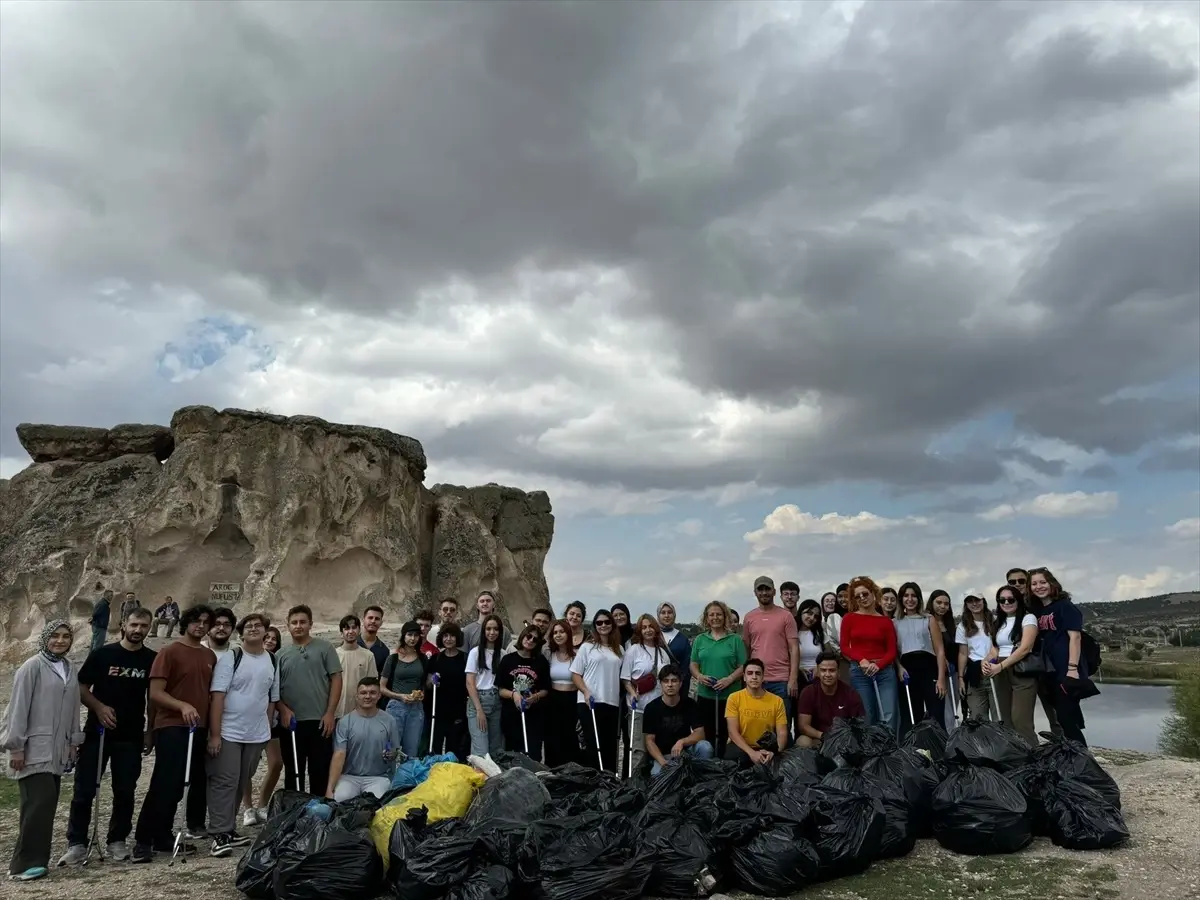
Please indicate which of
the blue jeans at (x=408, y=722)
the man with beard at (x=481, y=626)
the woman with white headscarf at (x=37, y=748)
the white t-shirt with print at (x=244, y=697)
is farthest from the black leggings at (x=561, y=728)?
the woman with white headscarf at (x=37, y=748)

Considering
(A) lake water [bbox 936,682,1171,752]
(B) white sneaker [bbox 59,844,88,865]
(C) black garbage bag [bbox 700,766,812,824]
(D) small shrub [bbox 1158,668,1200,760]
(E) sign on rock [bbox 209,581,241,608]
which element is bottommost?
(A) lake water [bbox 936,682,1171,752]

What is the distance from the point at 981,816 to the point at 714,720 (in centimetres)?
256

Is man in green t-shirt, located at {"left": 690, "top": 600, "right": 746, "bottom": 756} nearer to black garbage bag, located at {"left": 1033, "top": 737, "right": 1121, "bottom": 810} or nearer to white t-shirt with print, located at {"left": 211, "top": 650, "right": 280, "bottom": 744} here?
black garbage bag, located at {"left": 1033, "top": 737, "right": 1121, "bottom": 810}

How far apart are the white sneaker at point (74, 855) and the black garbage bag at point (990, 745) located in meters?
6.00

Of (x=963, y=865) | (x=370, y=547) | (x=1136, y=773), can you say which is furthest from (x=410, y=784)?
(x=370, y=547)

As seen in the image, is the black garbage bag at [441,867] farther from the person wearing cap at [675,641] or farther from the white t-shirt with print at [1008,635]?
the white t-shirt with print at [1008,635]

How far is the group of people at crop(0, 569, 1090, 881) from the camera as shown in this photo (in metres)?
5.86

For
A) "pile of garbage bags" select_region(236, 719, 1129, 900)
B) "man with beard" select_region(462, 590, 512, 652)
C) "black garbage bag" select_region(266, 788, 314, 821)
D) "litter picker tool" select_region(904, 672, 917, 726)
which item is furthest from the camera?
"litter picker tool" select_region(904, 672, 917, 726)

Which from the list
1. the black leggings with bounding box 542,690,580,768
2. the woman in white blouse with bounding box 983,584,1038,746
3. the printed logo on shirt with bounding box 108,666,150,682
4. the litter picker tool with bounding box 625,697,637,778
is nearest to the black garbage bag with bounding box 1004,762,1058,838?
the woman in white blouse with bounding box 983,584,1038,746

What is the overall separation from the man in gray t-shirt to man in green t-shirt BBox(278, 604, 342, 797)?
286 millimetres

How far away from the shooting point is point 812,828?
508 centimetres

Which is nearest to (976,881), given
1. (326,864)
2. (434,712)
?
(326,864)

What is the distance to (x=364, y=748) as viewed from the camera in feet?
20.7

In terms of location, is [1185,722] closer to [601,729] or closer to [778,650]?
[778,650]
